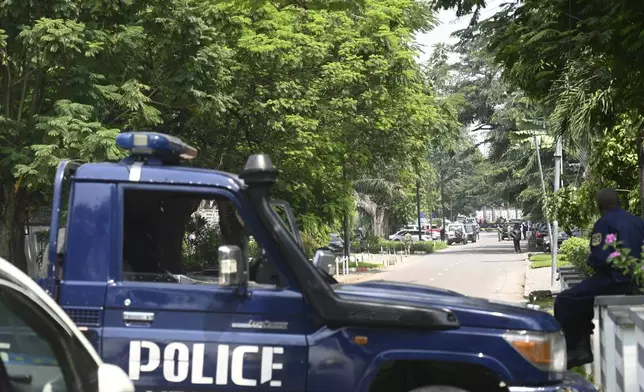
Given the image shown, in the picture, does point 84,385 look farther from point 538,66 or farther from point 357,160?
point 357,160

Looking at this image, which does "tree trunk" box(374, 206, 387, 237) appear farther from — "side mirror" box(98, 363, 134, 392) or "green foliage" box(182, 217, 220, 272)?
"side mirror" box(98, 363, 134, 392)

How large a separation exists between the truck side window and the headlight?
153 cm

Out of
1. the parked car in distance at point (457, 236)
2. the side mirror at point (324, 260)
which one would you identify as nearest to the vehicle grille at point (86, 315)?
the side mirror at point (324, 260)

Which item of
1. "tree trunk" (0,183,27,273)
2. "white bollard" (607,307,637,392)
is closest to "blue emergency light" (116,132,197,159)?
"white bollard" (607,307,637,392)

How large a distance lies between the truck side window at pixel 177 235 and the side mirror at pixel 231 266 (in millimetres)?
239

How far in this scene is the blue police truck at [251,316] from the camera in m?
5.28

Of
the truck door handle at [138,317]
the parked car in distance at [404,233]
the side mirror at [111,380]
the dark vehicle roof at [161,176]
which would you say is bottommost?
the side mirror at [111,380]

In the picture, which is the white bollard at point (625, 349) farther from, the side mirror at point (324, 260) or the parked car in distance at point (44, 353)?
the parked car in distance at point (44, 353)

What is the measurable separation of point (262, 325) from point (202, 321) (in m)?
0.34

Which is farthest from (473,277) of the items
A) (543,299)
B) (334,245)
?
(543,299)

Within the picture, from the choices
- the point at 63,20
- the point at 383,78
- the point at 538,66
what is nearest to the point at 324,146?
the point at 383,78

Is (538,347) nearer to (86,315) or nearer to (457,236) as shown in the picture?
(86,315)

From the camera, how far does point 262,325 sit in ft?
17.6

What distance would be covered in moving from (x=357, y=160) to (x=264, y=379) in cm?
2521
